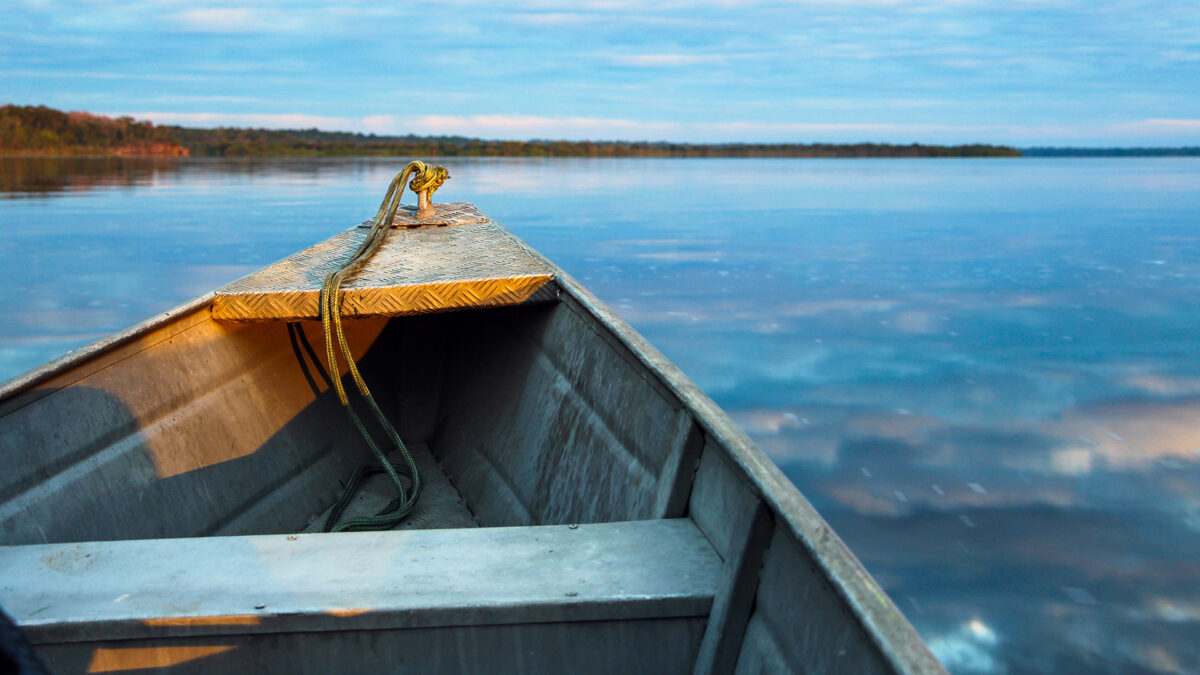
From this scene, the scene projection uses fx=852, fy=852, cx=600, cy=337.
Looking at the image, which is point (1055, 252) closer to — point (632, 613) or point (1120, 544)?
point (1120, 544)

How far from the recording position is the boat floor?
3266 millimetres

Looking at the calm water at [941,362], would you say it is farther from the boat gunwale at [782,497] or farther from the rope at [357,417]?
the rope at [357,417]

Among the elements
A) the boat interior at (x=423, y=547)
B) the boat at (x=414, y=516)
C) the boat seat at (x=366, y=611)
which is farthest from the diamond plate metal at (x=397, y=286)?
the boat seat at (x=366, y=611)

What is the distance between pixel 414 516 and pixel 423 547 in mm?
1609

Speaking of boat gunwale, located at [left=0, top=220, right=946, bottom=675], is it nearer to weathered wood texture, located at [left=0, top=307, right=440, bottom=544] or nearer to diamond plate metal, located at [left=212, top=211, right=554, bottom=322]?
weathered wood texture, located at [left=0, top=307, right=440, bottom=544]

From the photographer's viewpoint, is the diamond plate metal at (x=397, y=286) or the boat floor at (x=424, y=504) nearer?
the diamond plate metal at (x=397, y=286)

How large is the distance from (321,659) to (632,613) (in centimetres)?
57

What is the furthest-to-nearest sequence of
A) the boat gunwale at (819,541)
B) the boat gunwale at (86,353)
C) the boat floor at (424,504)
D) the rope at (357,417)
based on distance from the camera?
1. the boat floor at (424,504)
2. the rope at (357,417)
3. the boat gunwale at (86,353)
4. the boat gunwale at (819,541)

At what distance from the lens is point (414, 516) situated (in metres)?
3.35

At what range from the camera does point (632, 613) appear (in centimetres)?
156

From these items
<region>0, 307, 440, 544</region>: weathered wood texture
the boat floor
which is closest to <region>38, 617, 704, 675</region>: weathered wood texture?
<region>0, 307, 440, 544</region>: weathered wood texture

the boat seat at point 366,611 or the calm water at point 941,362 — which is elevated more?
the boat seat at point 366,611

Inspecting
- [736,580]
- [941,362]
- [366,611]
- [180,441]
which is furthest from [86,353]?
[941,362]

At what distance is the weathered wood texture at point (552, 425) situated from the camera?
2.20m
